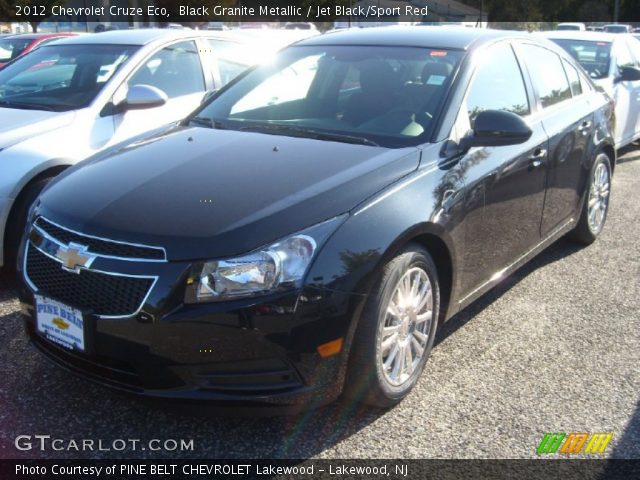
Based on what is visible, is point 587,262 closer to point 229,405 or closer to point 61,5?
point 229,405

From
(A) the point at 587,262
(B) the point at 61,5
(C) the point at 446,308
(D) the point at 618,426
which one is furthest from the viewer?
(B) the point at 61,5

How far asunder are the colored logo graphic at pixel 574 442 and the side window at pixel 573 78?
9.25ft

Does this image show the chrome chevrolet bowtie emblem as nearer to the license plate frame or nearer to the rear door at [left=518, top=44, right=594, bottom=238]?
the license plate frame

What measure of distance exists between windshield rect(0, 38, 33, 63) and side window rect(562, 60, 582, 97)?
374 inches

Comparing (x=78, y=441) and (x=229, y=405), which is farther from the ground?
(x=229, y=405)

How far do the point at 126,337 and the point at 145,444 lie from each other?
1.71ft

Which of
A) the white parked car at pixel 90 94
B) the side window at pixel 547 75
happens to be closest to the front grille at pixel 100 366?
the white parked car at pixel 90 94

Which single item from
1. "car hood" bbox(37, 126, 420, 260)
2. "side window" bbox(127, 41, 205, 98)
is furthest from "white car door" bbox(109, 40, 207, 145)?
"car hood" bbox(37, 126, 420, 260)

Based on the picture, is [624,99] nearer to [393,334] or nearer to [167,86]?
[167,86]

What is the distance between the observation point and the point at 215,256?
100 inches

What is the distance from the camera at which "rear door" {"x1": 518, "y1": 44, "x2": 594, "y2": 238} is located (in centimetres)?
433

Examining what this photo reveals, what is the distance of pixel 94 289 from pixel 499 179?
2123 mm

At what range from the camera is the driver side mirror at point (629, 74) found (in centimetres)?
776

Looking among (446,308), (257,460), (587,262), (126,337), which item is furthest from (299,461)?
(587,262)
